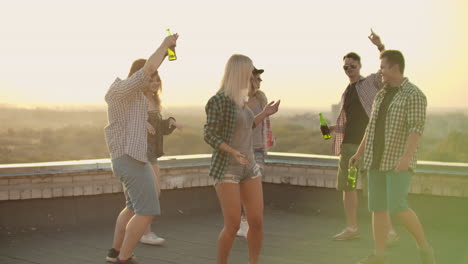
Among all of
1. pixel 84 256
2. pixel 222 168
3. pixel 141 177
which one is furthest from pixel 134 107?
pixel 84 256

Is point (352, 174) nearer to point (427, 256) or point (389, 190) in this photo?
point (389, 190)

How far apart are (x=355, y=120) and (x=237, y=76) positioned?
7.89 feet

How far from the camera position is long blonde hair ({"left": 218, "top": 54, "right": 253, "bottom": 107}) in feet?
17.6

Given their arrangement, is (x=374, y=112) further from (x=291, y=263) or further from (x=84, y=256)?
(x=84, y=256)

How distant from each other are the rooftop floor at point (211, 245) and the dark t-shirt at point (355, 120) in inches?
41.9

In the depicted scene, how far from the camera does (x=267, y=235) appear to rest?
7812mm

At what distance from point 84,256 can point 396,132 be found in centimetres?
307

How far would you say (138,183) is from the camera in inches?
231

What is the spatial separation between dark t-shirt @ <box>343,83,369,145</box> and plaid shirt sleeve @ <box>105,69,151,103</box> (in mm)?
2623

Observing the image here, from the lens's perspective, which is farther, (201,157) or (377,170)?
(201,157)

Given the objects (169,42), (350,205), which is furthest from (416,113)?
(350,205)

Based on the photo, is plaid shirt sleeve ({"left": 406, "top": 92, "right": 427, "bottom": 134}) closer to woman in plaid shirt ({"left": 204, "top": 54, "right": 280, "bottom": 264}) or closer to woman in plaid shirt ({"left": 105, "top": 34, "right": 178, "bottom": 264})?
woman in plaid shirt ({"left": 204, "top": 54, "right": 280, "bottom": 264})

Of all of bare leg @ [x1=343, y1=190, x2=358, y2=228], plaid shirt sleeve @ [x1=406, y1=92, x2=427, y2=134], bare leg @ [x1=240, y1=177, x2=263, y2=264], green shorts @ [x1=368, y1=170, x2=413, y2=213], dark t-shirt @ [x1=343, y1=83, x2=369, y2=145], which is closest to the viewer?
bare leg @ [x1=240, y1=177, x2=263, y2=264]

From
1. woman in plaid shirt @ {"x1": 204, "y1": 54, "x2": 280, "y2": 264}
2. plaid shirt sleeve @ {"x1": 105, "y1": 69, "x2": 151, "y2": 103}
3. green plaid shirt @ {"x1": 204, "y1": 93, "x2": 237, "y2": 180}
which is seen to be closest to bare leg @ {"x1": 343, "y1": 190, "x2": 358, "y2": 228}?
woman in plaid shirt @ {"x1": 204, "y1": 54, "x2": 280, "y2": 264}
